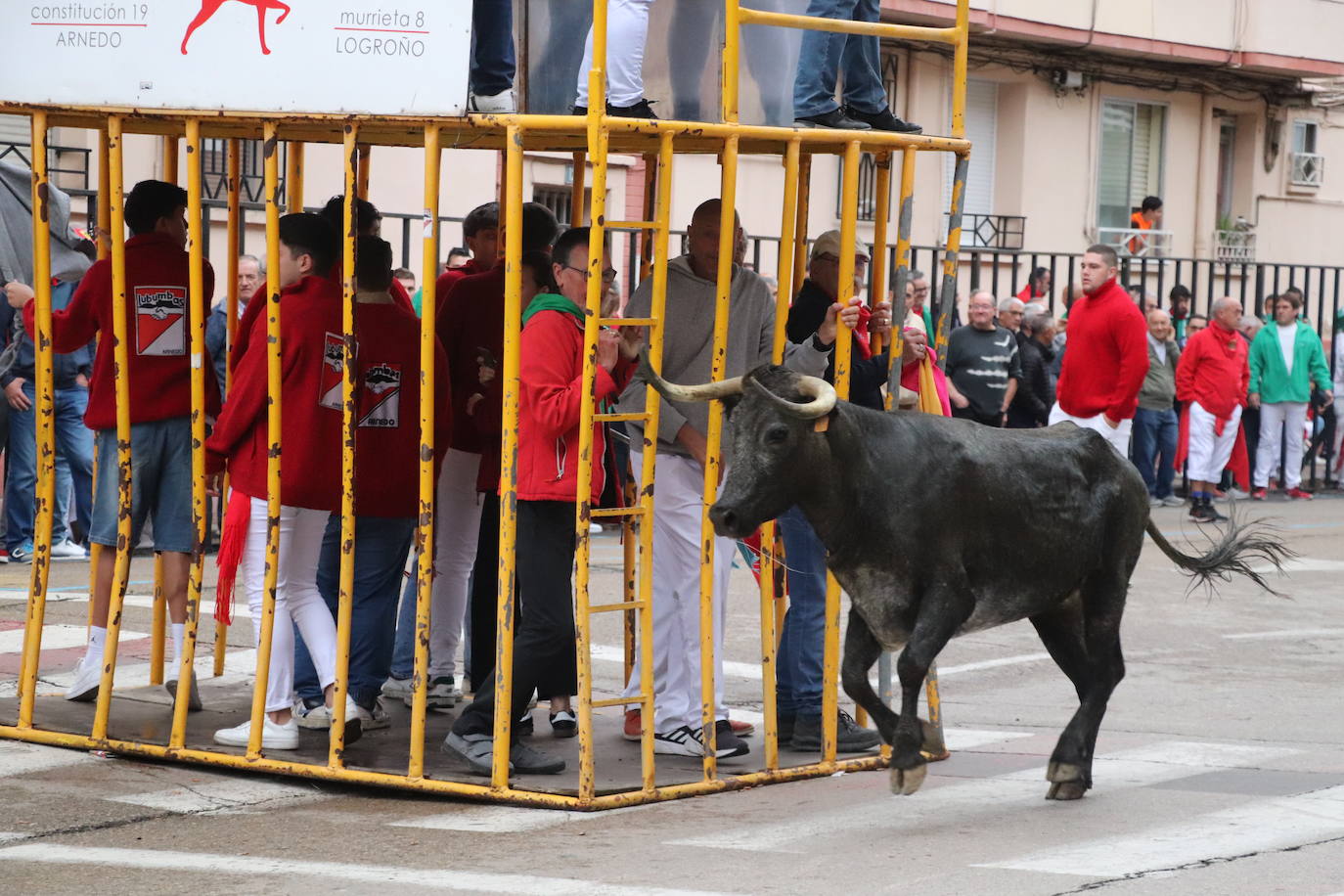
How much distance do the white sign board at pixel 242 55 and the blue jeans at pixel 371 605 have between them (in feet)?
5.89

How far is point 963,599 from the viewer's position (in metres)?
7.00

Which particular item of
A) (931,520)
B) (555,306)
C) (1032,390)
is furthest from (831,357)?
(1032,390)

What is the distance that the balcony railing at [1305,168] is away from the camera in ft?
109

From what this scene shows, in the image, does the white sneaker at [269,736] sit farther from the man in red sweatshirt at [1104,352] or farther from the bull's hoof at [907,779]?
the man in red sweatshirt at [1104,352]

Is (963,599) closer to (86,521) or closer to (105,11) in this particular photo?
(105,11)

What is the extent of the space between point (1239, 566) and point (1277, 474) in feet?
50.5

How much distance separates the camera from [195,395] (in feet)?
25.8

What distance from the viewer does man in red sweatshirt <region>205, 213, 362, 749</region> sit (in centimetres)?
778

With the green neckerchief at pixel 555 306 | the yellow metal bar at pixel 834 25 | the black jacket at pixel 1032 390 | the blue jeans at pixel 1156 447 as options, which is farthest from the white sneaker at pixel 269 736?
the blue jeans at pixel 1156 447

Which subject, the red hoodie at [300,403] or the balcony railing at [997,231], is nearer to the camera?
the red hoodie at [300,403]

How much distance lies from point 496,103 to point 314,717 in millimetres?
2750

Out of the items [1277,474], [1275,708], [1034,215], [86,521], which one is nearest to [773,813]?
[1275,708]

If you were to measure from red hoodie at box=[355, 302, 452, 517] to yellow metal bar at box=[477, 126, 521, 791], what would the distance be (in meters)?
0.80

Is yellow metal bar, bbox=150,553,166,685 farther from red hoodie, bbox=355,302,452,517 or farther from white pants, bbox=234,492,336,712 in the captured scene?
red hoodie, bbox=355,302,452,517
